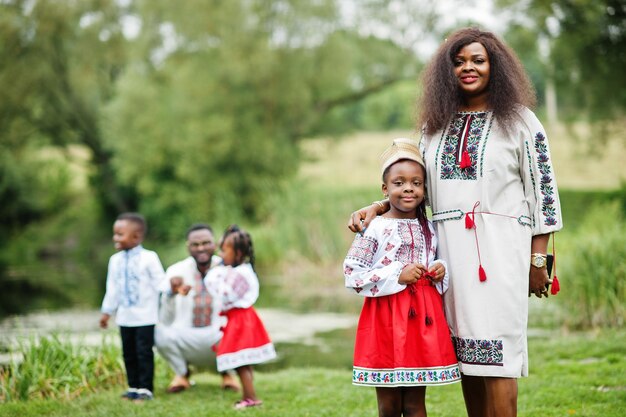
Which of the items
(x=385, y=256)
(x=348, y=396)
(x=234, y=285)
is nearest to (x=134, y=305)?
(x=234, y=285)

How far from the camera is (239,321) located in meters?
5.57

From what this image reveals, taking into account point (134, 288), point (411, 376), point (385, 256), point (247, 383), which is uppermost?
point (385, 256)

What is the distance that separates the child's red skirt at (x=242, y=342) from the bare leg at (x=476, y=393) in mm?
1990

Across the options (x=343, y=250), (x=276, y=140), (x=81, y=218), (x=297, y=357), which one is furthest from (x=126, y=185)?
(x=297, y=357)

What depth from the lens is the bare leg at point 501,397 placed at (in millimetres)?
3549

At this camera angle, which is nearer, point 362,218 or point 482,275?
point 482,275

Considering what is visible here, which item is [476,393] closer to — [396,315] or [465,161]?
[396,315]

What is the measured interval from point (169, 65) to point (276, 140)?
167 inches

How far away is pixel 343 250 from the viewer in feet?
51.2

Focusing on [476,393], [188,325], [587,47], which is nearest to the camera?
[476,393]

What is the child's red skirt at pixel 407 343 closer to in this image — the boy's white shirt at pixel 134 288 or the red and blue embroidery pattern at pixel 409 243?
the red and blue embroidery pattern at pixel 409 243

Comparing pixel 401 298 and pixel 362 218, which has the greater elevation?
pixel 362 218

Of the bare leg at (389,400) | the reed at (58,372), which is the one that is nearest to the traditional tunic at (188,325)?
the reed at (58,372)

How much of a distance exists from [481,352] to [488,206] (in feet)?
2.23
